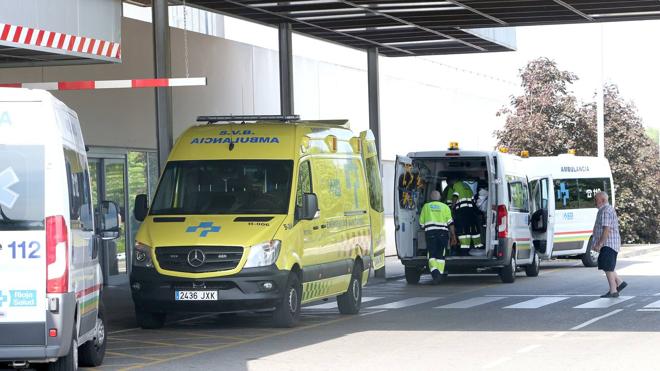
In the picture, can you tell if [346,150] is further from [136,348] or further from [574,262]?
[574,262]

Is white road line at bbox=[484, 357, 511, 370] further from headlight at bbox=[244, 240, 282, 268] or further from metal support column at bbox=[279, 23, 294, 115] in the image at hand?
metal support column at bbox=[279, 23, 294, 115]

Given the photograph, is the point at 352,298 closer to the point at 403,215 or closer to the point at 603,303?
the point at 603,303

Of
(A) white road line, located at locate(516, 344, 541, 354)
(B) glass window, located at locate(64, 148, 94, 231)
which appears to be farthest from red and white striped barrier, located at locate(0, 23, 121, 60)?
(A) white road line, located at locate(516, 344, 541, 354)

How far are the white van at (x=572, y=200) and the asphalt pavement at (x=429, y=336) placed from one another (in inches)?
328

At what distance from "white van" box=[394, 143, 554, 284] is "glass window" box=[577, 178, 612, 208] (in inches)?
235

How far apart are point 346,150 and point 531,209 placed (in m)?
10.7

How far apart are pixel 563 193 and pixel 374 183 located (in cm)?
1141

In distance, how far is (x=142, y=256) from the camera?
16.1 m

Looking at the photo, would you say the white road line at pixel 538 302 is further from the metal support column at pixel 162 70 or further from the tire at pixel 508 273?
the metal support column at pixel 162 70

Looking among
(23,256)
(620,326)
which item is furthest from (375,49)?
(23,256)

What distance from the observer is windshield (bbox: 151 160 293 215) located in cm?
1655

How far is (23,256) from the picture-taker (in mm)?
10578

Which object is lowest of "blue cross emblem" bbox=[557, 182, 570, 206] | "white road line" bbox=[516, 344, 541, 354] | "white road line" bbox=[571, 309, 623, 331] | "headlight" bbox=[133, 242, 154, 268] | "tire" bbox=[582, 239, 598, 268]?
"tire" bbox=[582, 239, 598, 268]

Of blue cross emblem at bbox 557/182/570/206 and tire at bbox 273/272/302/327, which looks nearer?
tire at bbox 273/272/302/327
